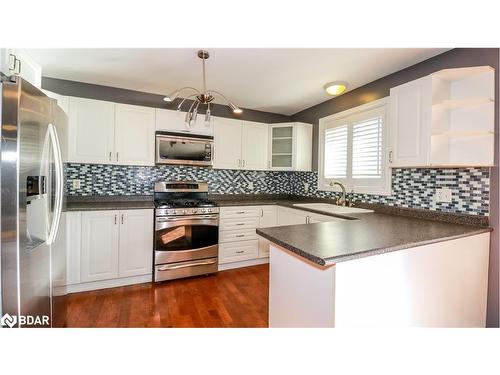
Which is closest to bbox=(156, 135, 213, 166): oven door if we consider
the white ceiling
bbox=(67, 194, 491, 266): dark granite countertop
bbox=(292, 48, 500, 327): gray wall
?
the white ceiling

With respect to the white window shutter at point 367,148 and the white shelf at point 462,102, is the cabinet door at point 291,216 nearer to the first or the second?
the white window shutter at point 367,148

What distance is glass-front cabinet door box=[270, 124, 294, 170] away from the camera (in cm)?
349

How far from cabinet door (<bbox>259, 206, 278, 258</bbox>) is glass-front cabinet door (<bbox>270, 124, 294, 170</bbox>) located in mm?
700

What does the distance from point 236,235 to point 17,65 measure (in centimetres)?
248

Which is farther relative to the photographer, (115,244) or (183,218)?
(183,218)

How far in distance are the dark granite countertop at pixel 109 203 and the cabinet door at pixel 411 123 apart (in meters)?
2.49

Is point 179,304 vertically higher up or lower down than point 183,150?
lower down

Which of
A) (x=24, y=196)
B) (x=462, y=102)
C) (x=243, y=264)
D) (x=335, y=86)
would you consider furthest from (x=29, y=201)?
(x=462, y=102)

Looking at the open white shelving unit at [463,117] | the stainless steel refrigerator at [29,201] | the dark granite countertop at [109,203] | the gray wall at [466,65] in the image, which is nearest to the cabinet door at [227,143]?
the dark granite countertop at [109,203]

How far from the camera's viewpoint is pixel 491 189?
1609 millimetres

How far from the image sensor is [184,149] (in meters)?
2.97

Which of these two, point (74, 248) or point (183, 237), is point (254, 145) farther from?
point (74, 248)

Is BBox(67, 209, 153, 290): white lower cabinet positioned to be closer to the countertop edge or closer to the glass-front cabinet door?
the countertop edge

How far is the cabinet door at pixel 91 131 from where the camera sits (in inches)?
97.9
